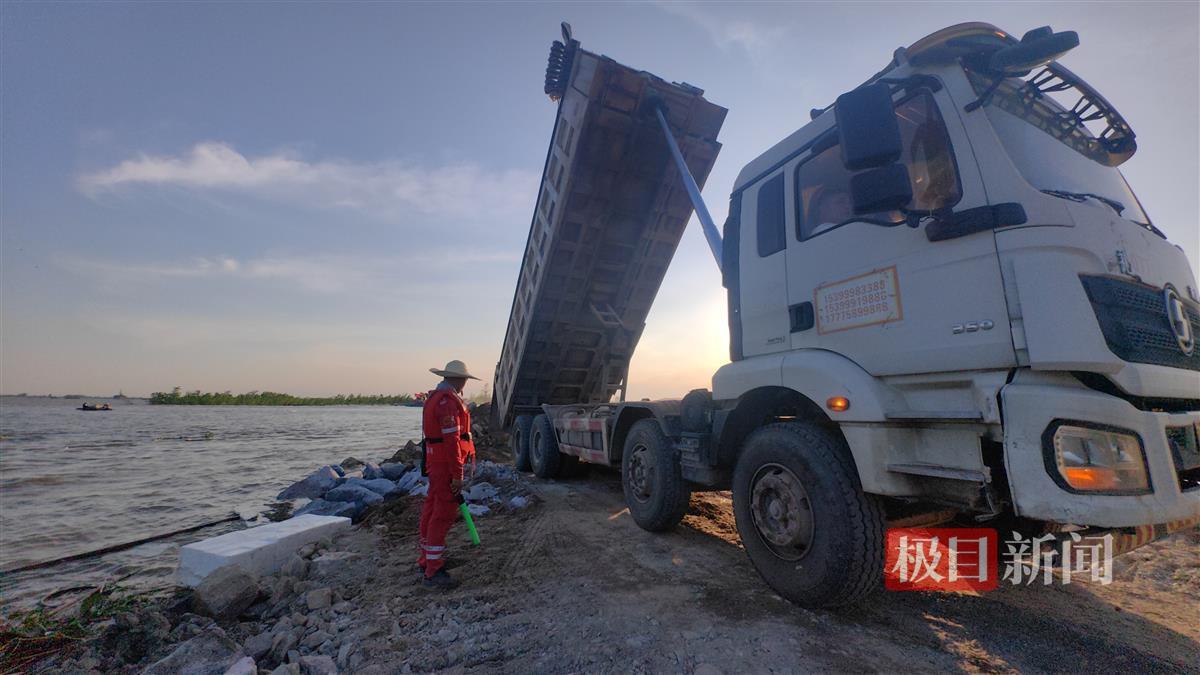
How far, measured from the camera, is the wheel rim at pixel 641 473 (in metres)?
4.07

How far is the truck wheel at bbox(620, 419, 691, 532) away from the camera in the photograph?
12.7ft

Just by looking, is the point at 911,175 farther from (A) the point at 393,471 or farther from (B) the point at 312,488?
(B) the point at 312,488

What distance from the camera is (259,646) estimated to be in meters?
2.32

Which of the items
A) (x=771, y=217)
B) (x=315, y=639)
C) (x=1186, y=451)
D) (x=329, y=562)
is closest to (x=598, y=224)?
(x=771, y=217)

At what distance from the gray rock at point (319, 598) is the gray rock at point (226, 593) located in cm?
38

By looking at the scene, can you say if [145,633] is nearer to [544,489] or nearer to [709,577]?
[709,577]

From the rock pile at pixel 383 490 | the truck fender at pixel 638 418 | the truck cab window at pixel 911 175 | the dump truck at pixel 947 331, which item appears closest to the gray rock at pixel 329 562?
the rock pile at pixel 383 490

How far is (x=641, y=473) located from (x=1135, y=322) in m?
3.25

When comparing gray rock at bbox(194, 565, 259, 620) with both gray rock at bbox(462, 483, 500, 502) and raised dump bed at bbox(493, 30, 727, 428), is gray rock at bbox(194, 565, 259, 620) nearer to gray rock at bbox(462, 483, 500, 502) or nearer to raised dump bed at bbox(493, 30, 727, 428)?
gray rock at bbox(462, 483, 500, 502)

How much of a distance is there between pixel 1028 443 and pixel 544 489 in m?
5.35

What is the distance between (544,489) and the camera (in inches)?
246

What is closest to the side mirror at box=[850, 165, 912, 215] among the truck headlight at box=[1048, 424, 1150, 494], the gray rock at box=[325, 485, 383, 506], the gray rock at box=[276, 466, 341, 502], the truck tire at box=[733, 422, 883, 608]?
the truck headlight at box=[1048, 424, 1150, 494]

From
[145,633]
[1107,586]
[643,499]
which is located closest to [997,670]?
[1107,586]

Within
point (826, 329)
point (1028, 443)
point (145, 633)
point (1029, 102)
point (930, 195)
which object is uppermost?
point (1029, 102)
